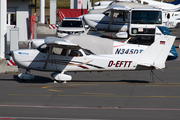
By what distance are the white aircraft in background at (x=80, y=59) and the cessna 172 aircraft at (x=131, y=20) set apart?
13.2 metres

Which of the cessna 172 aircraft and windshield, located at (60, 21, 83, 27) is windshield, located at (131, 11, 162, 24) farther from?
windshield, located at (60, 21, 83, 27)

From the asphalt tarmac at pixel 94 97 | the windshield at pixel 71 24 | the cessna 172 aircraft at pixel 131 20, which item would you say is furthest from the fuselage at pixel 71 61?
the cessna 172 aircraft at pixel 131 20

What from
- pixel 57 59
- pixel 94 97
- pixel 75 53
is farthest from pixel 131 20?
pixel 94 97

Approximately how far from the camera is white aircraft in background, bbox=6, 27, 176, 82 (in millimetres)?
13016

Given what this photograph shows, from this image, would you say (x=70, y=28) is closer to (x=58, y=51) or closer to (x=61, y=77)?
(x=58, y=51)

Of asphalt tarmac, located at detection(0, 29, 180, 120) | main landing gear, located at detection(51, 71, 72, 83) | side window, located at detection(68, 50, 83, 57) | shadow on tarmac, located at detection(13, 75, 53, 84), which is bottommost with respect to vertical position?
asphalt tarmac, located at detection(0, 29, 180, 120)

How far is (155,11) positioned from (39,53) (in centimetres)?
1509

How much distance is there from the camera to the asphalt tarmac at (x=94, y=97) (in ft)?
30.1

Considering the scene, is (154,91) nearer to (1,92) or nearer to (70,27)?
(1,92)

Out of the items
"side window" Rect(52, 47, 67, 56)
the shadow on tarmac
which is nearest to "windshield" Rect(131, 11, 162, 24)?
the shadow on tarmac

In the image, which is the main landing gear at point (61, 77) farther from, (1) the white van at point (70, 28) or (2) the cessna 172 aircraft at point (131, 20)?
(2) the cessna 172 aircraft at point (131, 20)

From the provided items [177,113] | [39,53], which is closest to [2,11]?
[39,53]

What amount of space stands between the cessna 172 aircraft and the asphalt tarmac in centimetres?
1095

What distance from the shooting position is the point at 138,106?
10.1 metres
